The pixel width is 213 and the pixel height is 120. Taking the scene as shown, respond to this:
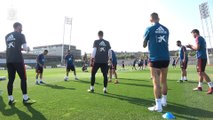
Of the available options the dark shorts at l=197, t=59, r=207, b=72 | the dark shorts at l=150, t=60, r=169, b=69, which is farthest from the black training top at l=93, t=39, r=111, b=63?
the dark shorts at l=197, t=59, r=207, b=72

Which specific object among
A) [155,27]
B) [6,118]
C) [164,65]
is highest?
[155,27]

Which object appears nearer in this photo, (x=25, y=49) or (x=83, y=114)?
(x=83, y=114)

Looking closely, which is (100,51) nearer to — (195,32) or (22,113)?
(195,32)

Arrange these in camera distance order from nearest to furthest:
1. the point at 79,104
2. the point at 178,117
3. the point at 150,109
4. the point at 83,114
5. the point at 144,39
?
the point at 178,117 → the point at 83,114 → the point at 150,109 → the point at 144,39 → the point at 79,104

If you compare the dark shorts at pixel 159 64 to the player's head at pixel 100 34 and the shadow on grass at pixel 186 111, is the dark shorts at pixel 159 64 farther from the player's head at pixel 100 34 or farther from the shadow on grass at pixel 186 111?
the player's head at pixel 100 34

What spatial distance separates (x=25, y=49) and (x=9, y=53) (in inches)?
18.2

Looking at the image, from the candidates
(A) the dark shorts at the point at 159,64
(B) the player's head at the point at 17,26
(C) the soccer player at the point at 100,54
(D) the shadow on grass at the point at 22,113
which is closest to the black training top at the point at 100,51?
(C) the soccer player at the point at 100,54

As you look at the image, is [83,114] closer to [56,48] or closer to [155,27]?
[155,27]

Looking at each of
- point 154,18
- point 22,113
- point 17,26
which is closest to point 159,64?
point 154,18

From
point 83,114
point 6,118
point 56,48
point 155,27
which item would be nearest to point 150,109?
point 83,114

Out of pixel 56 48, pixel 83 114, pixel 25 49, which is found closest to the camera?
pixel 83 114

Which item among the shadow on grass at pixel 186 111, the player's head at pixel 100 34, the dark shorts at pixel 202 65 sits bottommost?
the shadow on grass at pixel 186 111

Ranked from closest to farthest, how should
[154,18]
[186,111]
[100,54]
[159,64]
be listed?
[186,111], [159,64], [154,18], [100,54]

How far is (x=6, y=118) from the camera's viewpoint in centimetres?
496
